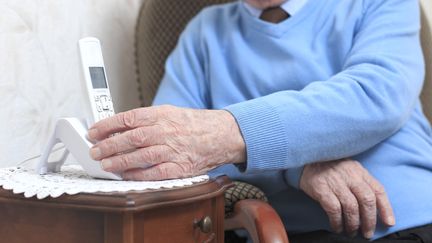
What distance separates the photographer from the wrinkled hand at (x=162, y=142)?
2.48ft

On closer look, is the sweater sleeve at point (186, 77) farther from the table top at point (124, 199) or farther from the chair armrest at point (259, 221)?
the table top at point (124, 199)

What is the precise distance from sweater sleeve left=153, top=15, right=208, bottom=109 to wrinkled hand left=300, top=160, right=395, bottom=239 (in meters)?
0.34

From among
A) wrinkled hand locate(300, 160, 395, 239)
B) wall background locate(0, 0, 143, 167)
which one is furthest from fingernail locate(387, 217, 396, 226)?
wall background locate(0, 0, 143, 167)

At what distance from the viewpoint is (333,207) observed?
932 millimetres

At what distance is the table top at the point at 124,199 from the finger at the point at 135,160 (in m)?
0.07

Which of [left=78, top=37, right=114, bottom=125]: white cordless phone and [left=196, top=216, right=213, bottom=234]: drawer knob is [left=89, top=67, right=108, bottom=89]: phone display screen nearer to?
[left=78, top=37, right=114, bottom=125]: white cordless phone

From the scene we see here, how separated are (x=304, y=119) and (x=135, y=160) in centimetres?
27

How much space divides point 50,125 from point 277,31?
491mm

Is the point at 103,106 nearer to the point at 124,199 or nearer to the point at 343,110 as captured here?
the point at 124,199

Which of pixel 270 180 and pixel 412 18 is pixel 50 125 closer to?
pixel 270 180

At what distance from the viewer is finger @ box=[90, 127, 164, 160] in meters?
0.75

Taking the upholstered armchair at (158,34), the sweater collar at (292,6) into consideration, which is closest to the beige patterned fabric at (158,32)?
the upholstered armchair at (158,34)

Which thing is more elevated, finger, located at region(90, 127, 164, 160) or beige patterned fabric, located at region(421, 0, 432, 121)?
finger, located at region(90, 127, 164, 160)

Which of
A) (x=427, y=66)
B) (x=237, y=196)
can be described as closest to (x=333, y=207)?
(x=237, y=196)
